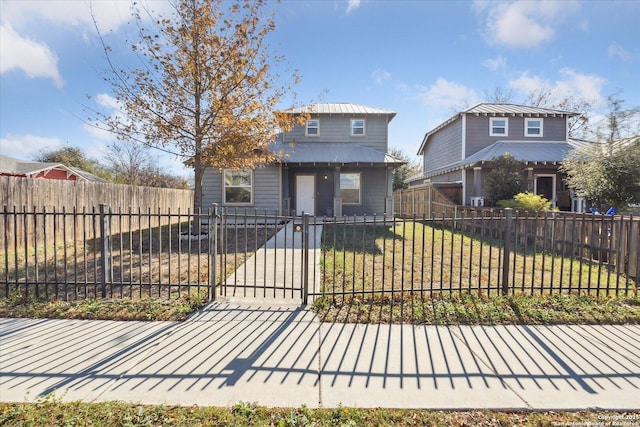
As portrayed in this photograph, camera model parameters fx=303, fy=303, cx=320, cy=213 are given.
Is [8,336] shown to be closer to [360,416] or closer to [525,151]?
[360,416]

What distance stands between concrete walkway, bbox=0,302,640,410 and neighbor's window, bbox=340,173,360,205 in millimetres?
11664

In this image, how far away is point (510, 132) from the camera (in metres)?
17.8

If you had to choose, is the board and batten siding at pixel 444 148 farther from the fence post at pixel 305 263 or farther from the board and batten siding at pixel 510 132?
the fence post at pixel 305 263

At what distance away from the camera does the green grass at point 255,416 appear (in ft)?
7.60

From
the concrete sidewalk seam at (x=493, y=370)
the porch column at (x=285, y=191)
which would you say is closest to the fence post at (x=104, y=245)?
the concrete sidewalk seam at (x=493, y=370)

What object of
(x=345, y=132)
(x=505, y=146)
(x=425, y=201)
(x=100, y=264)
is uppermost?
(x=345, y=132)

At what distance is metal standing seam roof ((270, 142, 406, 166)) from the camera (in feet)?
44.8

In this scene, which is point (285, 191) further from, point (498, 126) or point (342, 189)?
point (498, 126)

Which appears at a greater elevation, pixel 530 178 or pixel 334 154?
pixel 334 154

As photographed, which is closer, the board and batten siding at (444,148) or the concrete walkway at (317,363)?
the concrete walkway at (317,363)

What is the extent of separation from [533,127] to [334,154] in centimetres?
1238

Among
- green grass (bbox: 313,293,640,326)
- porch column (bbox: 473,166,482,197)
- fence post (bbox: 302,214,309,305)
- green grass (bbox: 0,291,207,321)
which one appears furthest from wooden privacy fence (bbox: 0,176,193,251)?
porch column (bbox: 473,166,482,197)

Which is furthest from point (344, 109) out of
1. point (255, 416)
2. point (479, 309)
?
point (255, 416)

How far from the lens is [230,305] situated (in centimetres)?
468
